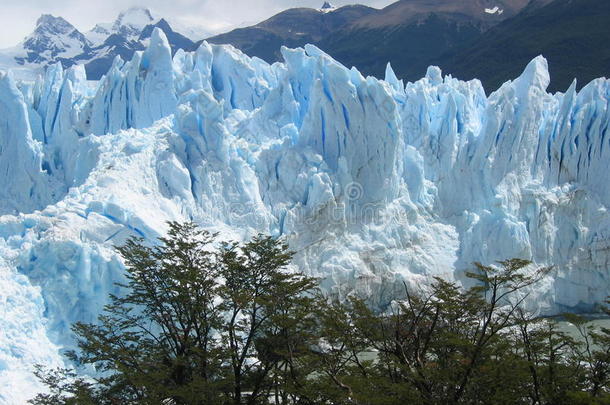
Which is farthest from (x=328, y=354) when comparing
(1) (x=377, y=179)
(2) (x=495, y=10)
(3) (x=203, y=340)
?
(2) (x=495, y=10)

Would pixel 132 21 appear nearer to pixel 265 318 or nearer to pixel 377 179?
pixel 377 179

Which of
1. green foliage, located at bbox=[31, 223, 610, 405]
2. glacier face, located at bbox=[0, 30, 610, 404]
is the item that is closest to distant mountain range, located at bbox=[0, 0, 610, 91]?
glacier face, located at bbox=[0, 30, 610, 404]

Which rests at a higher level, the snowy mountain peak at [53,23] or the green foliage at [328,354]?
the snowy mountain peak at [53,23]

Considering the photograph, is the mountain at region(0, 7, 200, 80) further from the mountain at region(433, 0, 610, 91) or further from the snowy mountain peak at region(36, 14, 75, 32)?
the mountain at region(433, 0, 610, 91)

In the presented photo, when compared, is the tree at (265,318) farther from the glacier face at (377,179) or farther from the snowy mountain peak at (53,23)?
the snowy mountain peak at (53,23)

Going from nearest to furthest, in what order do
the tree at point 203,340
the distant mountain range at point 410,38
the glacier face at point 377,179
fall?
the tree at point 203,340 < the glacier face at point 377,179 < the distant mountain range at point 410,38

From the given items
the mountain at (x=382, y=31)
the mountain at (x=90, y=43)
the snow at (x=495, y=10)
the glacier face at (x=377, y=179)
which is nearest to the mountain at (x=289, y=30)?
the mountain at (x=382, y=31)
